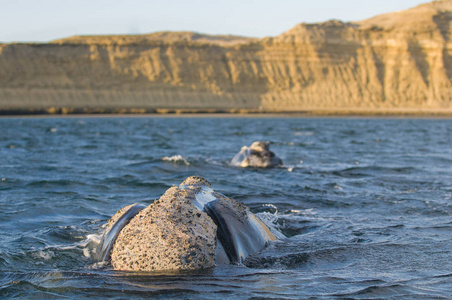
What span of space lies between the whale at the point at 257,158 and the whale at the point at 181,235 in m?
7.79

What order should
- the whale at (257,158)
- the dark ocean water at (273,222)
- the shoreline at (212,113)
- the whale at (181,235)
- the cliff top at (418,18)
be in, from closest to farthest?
the dark ocean water at (273,222) → the whale at (181,235) → the whale at (257,158) → the shoreline at (212,113) → the cliff top at (418,18)

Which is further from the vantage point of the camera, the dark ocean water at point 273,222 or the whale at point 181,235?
the whale at point 181,235

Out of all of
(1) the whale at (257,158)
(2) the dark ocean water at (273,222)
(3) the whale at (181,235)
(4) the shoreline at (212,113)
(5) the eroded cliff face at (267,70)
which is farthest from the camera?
(5) the eroded cliff face at (267,70)

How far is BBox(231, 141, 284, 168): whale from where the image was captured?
13.2 meters

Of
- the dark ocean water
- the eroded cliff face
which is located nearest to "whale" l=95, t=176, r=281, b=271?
the dark ocean water

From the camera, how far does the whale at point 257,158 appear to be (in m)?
13.2

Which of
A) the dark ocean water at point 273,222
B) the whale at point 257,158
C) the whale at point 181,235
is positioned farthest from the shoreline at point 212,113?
the whale at point 181,235

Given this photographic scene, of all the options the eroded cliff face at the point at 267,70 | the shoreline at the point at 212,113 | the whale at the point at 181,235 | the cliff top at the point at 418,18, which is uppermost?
the cliff top at the point at 418,18

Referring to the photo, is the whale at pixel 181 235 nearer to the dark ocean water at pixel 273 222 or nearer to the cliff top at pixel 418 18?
the dark ocean water at pixel 273 222

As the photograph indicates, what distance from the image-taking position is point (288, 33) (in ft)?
236

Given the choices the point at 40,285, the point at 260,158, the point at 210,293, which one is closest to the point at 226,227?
the point at 210,293

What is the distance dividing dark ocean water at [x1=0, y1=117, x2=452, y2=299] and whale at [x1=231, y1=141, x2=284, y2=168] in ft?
1.43

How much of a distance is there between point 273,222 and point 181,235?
2753 millimetres

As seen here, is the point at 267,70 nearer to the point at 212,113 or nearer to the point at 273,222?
the point at 212,113
